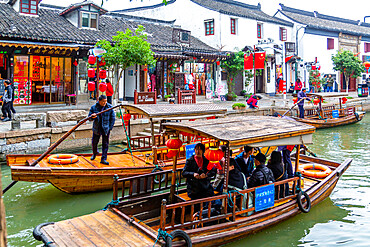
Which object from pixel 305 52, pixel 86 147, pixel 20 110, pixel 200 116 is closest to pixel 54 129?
pixel 86 147

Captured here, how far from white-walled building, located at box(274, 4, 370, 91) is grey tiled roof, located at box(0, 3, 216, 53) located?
443 inches

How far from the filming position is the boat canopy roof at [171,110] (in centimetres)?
756

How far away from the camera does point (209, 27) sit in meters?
24.6

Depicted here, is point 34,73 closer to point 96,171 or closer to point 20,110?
point 20,110

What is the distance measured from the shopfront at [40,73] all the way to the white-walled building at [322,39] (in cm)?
1978

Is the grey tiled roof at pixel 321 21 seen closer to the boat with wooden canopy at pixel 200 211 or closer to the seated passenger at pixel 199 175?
the boat with wooden canopy at pixel 200 211

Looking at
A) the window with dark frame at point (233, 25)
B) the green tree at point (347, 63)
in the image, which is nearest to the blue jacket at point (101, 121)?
the window with dark frame at point (233, 25)

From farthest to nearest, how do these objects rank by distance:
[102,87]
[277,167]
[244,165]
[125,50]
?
[125,50] → [102,87] → [244,165] → [277,167]

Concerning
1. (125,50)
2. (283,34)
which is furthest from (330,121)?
(283,34)

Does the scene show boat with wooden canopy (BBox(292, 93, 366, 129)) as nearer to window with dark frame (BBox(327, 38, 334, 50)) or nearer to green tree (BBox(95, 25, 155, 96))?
green tree (BBox(95, 25, 155, 96))

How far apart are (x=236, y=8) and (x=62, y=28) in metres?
14.8

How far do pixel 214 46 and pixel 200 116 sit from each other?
16.8 metres

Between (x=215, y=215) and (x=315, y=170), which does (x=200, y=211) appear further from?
(x=315, y=170)

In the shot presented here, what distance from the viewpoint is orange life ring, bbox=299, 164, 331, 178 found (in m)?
7.95
